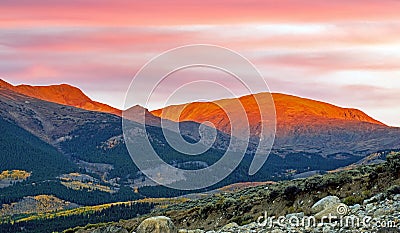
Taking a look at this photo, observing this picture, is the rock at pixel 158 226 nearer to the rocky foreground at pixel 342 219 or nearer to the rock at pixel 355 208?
the rocky foreground at pixel 342 219

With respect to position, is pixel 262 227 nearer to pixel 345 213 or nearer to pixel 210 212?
pixel 345 213

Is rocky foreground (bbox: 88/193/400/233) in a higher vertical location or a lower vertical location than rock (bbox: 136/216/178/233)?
higher

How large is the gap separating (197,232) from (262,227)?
18.2ft

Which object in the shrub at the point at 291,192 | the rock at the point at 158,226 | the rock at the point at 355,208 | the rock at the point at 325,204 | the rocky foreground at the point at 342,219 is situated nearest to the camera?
the rocky foreground at the point at 342,219

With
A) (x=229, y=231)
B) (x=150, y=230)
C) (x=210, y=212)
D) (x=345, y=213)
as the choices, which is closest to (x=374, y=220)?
(x=345, y=213)

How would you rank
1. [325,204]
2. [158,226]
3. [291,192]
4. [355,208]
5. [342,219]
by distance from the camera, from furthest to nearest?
[291,192] < [158,226] < [325,204] < [355,208] < [342,219]

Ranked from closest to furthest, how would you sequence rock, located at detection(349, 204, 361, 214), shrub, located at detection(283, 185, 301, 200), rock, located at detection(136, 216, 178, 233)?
rock, located at detection(349, 204, 361, 214) → rock, located at detection(136, 216, 178, 233) → shrub, located at detection(283, 185, 301, 200)

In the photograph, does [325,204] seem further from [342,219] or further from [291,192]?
[291,192]

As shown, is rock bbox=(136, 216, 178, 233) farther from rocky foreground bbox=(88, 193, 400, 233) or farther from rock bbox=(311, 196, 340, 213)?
rock bbox=(311, 196, 340, 213)

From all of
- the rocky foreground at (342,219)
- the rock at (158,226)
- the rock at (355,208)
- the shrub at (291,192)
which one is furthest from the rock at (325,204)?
the shrub at (291,192)

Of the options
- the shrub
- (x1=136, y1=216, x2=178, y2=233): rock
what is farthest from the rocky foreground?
the shrub

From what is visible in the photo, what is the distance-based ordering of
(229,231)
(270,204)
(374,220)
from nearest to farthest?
(374,220)
(229,231)
(270,204)

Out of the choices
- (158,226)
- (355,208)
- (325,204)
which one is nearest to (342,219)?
(355,208)

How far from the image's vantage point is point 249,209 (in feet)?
169
